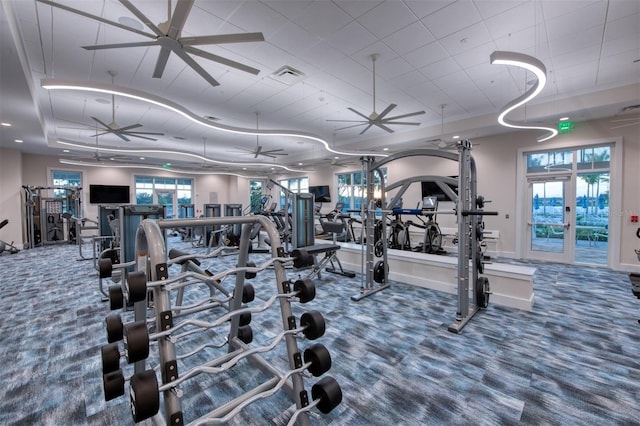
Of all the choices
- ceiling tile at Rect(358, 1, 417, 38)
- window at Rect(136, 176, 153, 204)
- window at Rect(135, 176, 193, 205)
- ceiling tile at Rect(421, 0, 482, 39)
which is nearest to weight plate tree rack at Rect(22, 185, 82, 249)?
window at Rect(136, 176, 153, 204)

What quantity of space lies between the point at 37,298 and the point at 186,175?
10.9m

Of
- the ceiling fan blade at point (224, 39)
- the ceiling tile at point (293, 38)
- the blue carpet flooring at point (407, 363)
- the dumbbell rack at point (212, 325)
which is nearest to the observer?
the dumbbell rack at point (212, 325)

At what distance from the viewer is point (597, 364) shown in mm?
2352

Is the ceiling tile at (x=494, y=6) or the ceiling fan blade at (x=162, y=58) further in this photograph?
the ceiling tile at (x=494, y=6)

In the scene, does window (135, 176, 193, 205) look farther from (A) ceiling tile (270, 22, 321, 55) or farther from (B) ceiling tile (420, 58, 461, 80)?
(B) ceiling tile (420, 58, 461, 80)

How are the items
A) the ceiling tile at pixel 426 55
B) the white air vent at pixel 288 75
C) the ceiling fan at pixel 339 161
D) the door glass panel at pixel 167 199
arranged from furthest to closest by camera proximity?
1. the door glass panel at pixel 167 199
2. the ceiling fan at pixel 339 161
3. the white air vent at pixel 288 75
4. the ceiling tile at pixel 426 55

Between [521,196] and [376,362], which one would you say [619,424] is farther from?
[521,196]

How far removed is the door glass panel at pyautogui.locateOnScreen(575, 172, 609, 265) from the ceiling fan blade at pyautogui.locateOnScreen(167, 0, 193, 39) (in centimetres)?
803

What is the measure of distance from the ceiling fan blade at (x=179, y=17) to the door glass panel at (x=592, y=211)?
803cm

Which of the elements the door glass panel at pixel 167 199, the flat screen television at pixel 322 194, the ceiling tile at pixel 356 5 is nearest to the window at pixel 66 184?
the door glass panel at pixel 167 199

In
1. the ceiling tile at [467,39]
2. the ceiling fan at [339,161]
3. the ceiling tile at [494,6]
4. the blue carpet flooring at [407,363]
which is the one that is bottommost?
the blue carpet flooring at [407,363]

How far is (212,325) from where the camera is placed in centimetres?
134

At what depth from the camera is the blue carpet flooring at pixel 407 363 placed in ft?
5.98

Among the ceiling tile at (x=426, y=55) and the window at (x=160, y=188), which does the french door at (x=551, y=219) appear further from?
the window at (x=160, y=188)
